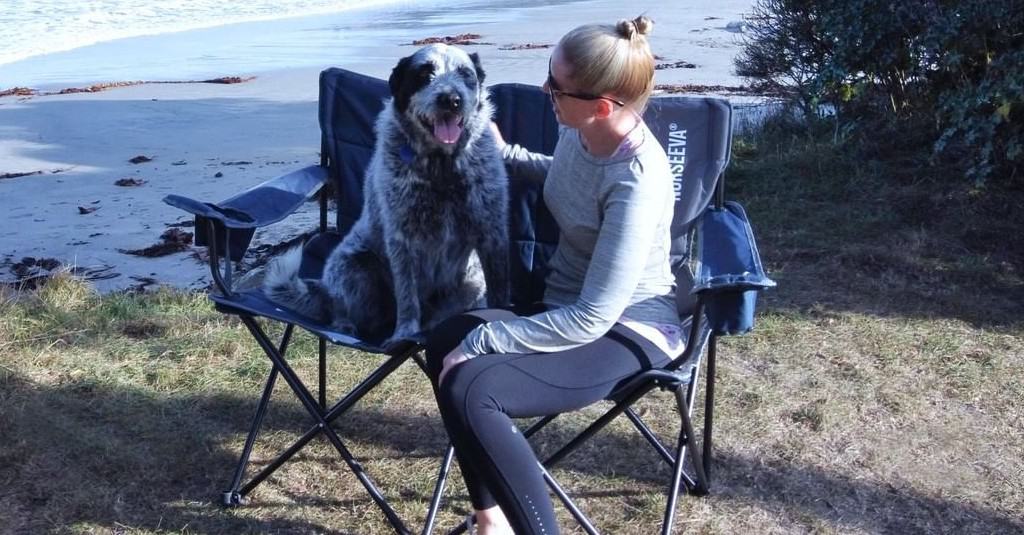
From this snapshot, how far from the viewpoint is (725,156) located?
2.97 m

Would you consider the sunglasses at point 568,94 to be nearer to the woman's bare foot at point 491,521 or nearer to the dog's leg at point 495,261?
the dog's leg at point 495,261

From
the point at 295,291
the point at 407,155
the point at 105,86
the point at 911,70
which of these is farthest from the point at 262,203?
the point at 105,86

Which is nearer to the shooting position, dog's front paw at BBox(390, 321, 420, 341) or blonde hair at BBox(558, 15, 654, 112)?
blonde hair at BBox(558, 15, 654, 112)

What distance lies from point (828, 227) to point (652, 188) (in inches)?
124

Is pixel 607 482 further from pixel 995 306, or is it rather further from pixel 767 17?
pixel 767 17

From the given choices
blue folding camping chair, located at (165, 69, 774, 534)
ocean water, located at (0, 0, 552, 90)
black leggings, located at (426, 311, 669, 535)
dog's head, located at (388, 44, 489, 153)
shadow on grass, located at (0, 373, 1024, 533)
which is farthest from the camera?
ocean water, located at (0, 0, 552, 90)

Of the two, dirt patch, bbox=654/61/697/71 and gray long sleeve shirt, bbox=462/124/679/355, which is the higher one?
gray long sleeve shirt, bbox=462/124/679/355

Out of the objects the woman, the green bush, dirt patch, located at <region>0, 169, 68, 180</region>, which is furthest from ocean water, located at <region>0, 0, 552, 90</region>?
the woman

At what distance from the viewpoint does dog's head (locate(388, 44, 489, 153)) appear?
9.53 feet

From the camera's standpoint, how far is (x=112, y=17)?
17156 mm

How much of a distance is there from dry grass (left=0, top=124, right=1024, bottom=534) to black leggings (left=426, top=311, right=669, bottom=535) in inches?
27.4

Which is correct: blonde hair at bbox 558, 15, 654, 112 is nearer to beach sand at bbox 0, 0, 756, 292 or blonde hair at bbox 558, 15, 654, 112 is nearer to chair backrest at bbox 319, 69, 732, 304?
chair backrest at bbox 319, 69, 732, 304

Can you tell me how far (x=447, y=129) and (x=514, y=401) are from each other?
42.0 inches

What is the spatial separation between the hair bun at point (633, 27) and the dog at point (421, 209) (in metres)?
0.83
